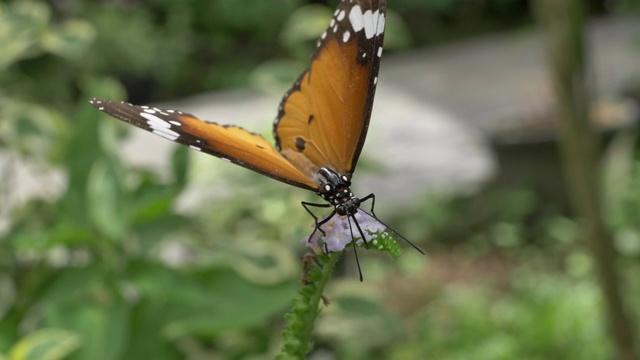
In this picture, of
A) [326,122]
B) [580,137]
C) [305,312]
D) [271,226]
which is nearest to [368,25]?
[326,122]

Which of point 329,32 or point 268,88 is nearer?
point 329,32

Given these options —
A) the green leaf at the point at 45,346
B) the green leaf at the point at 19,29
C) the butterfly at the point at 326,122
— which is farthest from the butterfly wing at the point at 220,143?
the green leaf at the point at 19,29

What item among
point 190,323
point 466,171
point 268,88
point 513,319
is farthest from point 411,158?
point 190,323

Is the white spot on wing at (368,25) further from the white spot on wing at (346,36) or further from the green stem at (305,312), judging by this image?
the green stem at (305,312)

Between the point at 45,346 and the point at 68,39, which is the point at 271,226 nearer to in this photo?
the point at 68,39

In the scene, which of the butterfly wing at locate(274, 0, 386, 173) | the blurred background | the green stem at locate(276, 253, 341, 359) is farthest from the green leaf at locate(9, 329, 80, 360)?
the green stem at locate(276, 253, 341, 359)

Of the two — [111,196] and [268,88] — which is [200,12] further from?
[111,196]

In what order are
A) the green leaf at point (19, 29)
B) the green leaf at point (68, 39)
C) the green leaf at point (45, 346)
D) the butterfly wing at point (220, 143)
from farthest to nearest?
the green leaf at point (68, 39), the green leaf at point (19, 29), the green leaf at point (45, 346), the butterfly wing at point (220, 143)
